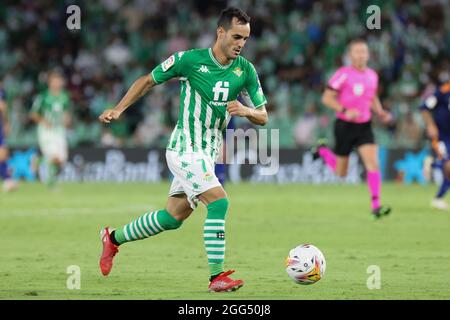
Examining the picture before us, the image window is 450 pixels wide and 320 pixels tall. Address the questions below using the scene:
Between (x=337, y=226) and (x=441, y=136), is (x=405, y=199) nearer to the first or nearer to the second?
(x=441, y=136)

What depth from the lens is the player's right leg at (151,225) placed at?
9.40 meters

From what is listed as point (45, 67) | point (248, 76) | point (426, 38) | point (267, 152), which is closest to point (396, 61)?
point (426, 38)

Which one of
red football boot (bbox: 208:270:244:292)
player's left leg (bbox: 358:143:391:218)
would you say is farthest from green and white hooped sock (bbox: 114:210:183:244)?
player's left leg (bbox: 358:143:391:218)

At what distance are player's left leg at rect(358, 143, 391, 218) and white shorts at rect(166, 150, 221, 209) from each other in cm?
683

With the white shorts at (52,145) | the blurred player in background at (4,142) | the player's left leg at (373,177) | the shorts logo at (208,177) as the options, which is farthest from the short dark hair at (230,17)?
the white shorts at (52,145)

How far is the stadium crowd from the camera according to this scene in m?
26.0

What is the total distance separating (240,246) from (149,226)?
3314mm

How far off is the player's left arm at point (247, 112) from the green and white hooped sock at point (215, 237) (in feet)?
2.47

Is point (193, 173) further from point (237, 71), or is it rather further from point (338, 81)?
point (338, 81)

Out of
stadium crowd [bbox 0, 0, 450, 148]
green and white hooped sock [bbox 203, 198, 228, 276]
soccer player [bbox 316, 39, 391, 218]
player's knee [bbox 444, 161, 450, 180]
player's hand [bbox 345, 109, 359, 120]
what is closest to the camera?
green and white hooped sock [bbox 203, 198, 228, 276]

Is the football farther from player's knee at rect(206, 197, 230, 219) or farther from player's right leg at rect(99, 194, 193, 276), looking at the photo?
player's right leg at rect(99, 194, 193, 276)

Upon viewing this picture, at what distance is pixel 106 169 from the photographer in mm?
26078
